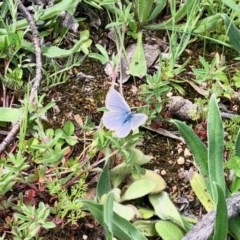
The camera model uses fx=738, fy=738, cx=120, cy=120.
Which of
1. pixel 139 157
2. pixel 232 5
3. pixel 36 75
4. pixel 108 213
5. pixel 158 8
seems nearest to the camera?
pixel 108 213

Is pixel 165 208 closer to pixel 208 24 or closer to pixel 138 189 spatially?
pixel 138 189

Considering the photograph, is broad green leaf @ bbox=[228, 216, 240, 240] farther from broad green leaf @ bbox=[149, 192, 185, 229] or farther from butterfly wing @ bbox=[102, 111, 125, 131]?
butterfly wing @ bbox=[102, 111, 125, 131]

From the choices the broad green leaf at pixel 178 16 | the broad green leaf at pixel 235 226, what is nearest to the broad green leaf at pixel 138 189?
the broad green leaf at pixel 235 226

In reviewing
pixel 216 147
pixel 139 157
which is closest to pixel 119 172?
pixel 139 157

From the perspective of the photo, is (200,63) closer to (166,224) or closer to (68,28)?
(68,28)

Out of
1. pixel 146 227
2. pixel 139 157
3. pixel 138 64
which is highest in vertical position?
pixel 138 64

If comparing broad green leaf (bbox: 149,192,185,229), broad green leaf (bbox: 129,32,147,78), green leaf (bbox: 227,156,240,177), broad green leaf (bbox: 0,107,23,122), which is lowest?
broad green leaf (bbox: 149,192,185,229)

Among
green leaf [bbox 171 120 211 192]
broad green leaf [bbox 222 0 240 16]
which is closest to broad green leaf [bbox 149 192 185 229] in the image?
green leaf [bbox 171 120 211 192]
